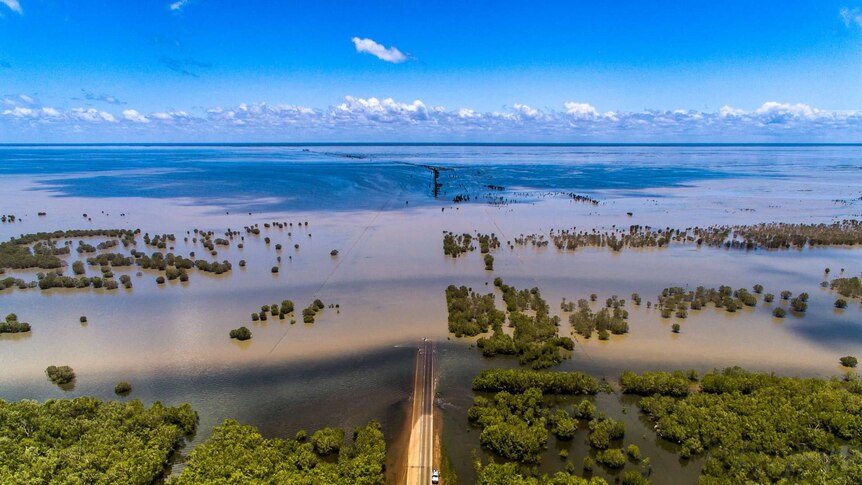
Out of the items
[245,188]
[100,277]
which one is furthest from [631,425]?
[245,188]

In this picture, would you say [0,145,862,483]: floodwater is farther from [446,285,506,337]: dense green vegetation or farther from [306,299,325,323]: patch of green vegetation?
[446,285,506,337]: dense green vegetation

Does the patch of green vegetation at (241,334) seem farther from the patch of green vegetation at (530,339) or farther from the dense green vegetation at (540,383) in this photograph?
the dense green vegetation at (540,383)

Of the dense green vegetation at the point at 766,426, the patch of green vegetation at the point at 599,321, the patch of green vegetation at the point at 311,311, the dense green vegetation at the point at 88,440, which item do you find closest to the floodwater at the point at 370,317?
the patch of green vegetation at the point at 311,311

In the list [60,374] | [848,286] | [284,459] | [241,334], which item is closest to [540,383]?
[284,459]

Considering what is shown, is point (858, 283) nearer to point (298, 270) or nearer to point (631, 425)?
point (631, 425)

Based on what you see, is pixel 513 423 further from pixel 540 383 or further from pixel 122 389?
pixel 122 389

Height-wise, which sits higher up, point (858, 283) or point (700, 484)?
point (858, 283)

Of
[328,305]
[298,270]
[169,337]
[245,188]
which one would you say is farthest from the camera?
[245,188]
